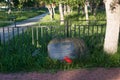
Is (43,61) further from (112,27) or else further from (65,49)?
(112,27)

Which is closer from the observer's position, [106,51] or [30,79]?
[30,79]

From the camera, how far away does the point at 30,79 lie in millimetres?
7168

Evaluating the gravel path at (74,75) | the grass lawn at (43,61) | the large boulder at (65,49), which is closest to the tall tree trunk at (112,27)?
the grass lawn at (43,61)

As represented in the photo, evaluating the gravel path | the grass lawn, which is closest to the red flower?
the grass lawn

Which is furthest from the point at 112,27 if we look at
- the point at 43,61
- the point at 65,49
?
the point at 43,61

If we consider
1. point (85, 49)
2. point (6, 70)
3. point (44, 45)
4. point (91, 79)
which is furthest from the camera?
point (44, 45)

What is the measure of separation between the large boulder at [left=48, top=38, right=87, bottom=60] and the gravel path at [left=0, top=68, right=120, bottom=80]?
0.64 meters

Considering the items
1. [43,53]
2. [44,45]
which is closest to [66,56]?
[43,53]

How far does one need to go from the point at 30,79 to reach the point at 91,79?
4.26 ft

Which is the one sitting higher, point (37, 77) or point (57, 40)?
point (57, 40)

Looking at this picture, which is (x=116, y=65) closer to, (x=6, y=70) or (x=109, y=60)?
(x=109, y=60)

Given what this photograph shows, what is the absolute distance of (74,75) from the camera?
7363mm

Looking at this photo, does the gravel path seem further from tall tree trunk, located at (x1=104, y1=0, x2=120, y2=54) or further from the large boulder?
tall tree trunk, located at (x1=104, y1=0, x2=120, y2=54)

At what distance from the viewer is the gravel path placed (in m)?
7.21
